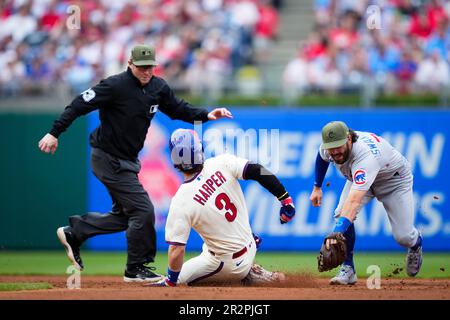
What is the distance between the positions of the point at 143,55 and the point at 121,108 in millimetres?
631

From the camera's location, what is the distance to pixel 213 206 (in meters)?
8.70

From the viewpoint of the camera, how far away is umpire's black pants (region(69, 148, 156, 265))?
9727mm

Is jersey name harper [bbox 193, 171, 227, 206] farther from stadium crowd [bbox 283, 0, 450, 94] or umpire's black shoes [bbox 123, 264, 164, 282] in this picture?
stadium crowd [bbox 283, 0, 450, 94]

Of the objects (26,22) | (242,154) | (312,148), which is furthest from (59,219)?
(26,22)

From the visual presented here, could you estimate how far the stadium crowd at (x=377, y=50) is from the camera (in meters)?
15.5

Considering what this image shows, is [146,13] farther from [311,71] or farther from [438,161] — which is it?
[438,161]

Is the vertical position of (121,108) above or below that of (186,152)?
above

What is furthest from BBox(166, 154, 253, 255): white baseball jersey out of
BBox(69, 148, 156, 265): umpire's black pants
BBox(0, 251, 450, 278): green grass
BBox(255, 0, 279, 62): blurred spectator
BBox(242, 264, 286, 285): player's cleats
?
BBox(255, 0, 279, 62): blurred spectator

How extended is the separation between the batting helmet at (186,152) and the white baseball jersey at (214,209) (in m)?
0.13

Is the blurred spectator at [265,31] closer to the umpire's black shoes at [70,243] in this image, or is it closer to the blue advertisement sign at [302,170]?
the blue advertisement sign at [302,170]

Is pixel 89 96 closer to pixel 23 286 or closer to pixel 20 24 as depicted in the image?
pixel 23 286

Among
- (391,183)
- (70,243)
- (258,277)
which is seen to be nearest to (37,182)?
(70,243)

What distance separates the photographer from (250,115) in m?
15.3

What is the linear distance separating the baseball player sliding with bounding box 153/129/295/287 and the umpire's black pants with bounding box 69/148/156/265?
804 mm
